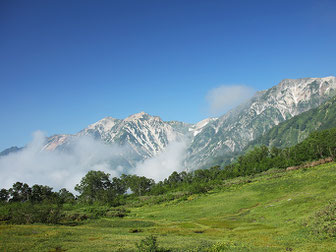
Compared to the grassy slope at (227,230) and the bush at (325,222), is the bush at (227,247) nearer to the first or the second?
the grassy slope at (227,230)

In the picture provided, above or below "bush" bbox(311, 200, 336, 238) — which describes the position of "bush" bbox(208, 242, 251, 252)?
above

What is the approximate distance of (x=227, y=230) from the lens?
56.9 metres

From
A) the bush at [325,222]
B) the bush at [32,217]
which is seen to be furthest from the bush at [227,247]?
the bush at [32,217]

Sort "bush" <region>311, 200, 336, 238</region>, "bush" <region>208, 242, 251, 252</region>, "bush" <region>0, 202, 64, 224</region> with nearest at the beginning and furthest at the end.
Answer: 1. "bush" <region>208, 242, 251, 252</region>
2. "bush" <region>311, 200, 336, 238</region>
3. "bush" <region>0, 202, 64, 224</region>

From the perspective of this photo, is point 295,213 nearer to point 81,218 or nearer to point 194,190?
point 81,218

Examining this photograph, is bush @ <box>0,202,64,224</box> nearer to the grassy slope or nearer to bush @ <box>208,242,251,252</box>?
the grassy slope

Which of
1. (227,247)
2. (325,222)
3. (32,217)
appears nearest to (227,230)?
(227,247)

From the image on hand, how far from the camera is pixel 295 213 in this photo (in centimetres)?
5922

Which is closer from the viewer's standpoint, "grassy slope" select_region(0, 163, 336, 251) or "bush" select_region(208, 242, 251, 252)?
"bush" select_region(208, 242, 251, 252)

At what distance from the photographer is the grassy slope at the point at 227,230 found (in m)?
39.8

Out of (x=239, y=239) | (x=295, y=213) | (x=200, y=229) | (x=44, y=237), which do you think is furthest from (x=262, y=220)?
(x=44, y=237)

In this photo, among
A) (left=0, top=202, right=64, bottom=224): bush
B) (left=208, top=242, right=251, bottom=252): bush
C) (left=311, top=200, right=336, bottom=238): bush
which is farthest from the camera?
(left=0, top=202, right=64, bottom=224): bush

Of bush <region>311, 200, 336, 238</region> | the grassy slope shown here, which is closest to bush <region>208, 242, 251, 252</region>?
the grassy slope

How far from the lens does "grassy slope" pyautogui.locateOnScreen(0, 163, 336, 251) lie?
39812 millimetres
